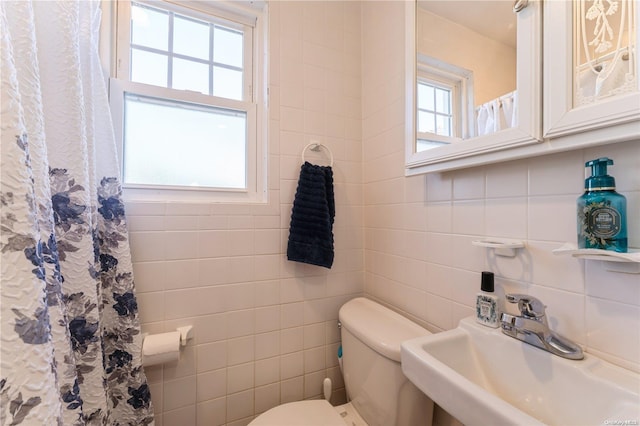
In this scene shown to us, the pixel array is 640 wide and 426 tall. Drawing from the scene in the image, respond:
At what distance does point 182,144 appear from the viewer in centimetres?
111

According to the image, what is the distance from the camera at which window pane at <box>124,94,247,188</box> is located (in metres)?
1.03

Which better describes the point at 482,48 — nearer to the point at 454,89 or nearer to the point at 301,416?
the point at 454,89

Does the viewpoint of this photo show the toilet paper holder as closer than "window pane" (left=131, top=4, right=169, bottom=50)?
Yes

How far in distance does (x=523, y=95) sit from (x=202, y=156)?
1.12 metres

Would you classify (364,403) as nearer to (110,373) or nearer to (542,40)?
(110,373)

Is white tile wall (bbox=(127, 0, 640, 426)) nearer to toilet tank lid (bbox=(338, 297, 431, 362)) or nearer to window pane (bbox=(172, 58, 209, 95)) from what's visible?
toilet tank lid (bbox=(338, 297, 431, 362))

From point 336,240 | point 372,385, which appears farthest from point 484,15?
point 372,385

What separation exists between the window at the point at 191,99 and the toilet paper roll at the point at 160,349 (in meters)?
0.53

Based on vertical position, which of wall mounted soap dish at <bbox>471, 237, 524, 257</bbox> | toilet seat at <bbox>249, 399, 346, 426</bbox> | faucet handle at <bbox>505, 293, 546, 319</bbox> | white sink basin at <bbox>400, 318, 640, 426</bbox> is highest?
wall mounted soap dish at <bbox>471, 237, 524, 257</bbox>

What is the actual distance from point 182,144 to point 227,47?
516 mm

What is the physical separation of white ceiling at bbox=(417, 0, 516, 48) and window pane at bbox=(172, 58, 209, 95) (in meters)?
0.93

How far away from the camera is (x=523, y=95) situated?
2.00 feet

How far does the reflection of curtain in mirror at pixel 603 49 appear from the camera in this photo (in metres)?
0.49

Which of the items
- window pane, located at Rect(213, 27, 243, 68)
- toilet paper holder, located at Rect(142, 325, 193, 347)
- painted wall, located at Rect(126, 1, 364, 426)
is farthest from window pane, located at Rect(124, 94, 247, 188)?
toilet paper holder, located at Rect(142, 325, 193, 347)
